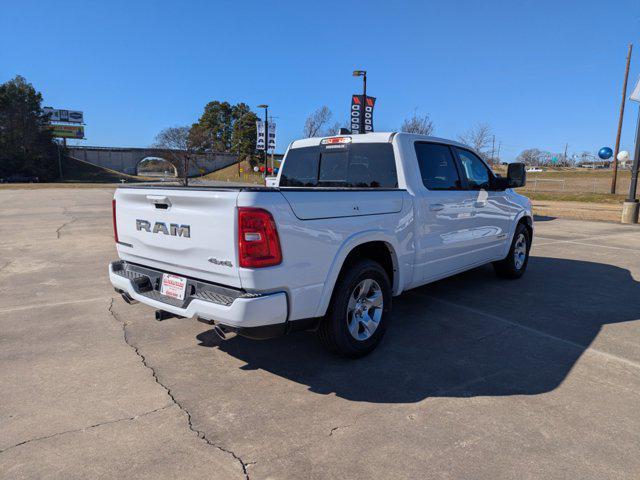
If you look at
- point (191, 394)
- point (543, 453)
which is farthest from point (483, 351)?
point (191, 394)

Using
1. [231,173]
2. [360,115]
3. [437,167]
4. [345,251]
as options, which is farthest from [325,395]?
[231,173]

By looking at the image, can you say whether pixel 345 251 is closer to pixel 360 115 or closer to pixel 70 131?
pixel 360 115

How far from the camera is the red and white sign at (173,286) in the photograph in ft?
10.5

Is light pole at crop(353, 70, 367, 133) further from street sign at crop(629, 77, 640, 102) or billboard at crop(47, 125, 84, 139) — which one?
billboard at crop(47, 125, 84, 139)

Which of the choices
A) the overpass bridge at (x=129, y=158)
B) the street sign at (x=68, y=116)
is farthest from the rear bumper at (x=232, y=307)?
the street sign at (x=68, y=116)

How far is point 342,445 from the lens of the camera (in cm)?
259

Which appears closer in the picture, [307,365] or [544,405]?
[544,405]

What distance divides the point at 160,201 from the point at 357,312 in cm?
184

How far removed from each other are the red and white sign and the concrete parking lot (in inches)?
26.8

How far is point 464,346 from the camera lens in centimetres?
406

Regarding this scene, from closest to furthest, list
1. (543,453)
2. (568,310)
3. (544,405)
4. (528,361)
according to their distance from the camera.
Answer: (543,453) < (544,405) < (528,361) < (568,310)

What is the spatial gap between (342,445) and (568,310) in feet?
12.7

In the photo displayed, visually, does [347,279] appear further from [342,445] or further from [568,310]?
[568,310]

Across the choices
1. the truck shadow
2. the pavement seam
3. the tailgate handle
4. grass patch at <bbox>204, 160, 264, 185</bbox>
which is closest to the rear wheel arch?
the truck shadow
